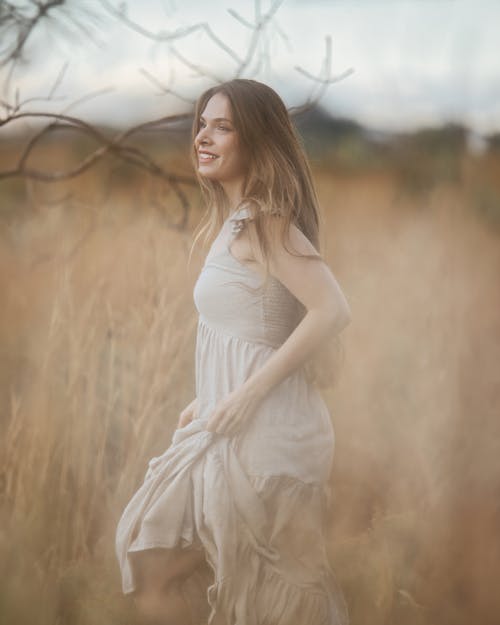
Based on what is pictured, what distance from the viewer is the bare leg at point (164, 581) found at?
9.18ft

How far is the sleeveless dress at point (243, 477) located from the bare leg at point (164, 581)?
3cm

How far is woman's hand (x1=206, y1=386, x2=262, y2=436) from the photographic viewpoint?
2.77 metres

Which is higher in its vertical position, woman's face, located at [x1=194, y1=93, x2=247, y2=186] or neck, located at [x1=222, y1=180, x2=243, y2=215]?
woman's face, located at [x1=194, y1=93, x2=247, y2=186]

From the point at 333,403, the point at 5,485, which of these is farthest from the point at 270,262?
the point at 5,485

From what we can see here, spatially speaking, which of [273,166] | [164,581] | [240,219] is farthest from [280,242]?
[164,581]

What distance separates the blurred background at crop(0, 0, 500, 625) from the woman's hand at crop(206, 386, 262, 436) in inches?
15.7

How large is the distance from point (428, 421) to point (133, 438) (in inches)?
40.9

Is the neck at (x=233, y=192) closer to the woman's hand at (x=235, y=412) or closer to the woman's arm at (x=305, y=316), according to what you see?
the woman's arm at (x=305, y=316)

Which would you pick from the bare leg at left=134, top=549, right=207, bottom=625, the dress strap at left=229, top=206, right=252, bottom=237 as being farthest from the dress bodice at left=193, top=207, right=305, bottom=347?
the bare leg at left=134, top=549, right=207, bottom=625

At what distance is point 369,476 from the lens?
10.3 ft

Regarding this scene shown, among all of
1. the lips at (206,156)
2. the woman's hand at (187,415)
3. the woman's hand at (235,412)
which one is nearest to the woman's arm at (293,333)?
the woman's hand at (235,412)

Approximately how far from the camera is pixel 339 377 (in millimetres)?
3027

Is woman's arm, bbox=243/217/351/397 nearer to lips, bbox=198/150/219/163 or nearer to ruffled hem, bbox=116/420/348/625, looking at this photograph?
ruffled hem, bbox=116/420/348/625

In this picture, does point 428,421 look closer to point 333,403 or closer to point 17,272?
point 333,403
